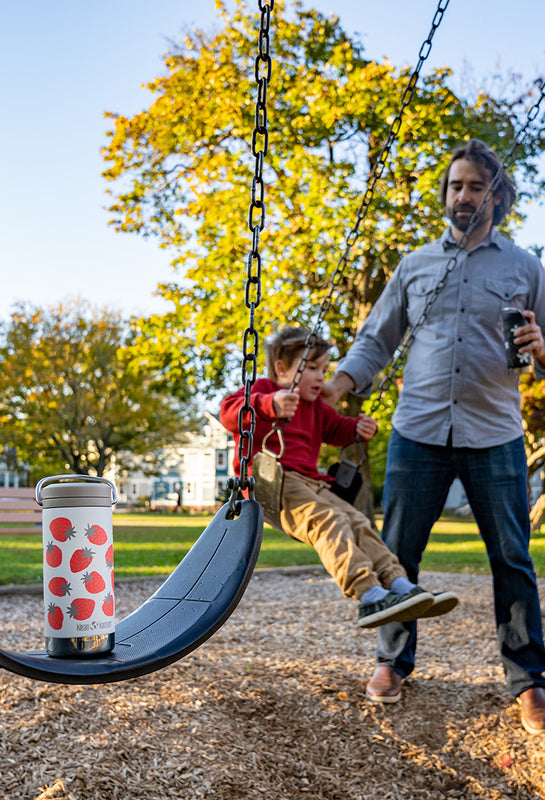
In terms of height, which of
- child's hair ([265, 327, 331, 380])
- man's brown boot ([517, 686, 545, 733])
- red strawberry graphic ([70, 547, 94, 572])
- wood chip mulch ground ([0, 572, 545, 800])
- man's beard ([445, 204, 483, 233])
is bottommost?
wood chip mulch ground ([0, 572, 545, 800])

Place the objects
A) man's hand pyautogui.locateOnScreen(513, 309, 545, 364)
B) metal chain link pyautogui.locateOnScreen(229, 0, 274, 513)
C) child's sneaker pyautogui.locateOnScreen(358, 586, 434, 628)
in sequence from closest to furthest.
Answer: metal chain link pyautogui.locateOnScreen(229, 0, 274, 513) < child's sneaker pyautogui.locateOnScreen(358, 586, 434, 628) < man's hand pyautogui.locateOnScreen(513, 309, 545, 364)

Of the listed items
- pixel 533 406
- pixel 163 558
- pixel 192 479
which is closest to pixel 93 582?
pixel 163 558

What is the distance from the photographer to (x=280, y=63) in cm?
979

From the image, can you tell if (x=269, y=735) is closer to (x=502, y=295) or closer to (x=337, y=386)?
(x=337, y=386)

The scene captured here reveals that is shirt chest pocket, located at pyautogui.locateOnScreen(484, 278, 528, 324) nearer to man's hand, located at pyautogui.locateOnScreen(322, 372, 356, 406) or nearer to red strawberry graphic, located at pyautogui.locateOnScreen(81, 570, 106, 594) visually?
man's hand, located at pyautogui.locateOnScreen(322, 372, 356, 406)

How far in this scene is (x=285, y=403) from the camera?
8.08 feet

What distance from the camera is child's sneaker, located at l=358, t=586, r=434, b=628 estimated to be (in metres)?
2.30

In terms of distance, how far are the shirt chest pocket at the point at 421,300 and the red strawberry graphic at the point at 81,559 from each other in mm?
1757

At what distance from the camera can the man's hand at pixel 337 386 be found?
2986 millimetres

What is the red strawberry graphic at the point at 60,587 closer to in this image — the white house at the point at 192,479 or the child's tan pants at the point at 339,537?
the child's tan pants at the point at 339,537

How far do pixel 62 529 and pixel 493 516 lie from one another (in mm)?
1776

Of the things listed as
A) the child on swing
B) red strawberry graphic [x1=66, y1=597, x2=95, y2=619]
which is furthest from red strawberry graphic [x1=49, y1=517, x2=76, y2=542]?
the child on swing

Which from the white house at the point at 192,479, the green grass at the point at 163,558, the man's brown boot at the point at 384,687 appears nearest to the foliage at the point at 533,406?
the green grass at the point at 163,558

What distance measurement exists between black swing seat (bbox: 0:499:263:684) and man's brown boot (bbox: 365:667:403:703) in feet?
5.37
